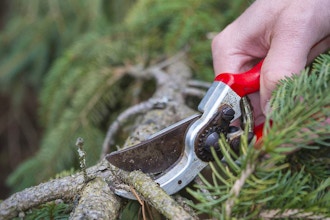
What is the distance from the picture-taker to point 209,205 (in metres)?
0.71

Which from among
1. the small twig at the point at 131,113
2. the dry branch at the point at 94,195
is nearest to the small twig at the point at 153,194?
the dry branch at the point at 94,195

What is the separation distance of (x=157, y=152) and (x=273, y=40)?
1.32 ft

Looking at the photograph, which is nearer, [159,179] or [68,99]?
[159,179]

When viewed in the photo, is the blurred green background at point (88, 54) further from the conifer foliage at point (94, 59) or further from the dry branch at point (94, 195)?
the dry branch at point (94, 195)

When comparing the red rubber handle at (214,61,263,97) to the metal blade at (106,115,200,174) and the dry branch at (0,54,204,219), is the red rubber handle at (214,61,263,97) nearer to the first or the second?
the metal blade at (106,115,200,174)

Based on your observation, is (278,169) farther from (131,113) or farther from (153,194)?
(131,113)

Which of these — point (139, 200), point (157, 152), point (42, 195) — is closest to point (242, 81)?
point (157, 152)

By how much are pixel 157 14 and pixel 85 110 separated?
20.5 inches

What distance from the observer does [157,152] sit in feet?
3.28

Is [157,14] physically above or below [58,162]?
above

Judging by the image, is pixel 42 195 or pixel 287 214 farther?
pixel 42 195

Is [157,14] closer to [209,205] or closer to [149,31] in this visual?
[149,31]

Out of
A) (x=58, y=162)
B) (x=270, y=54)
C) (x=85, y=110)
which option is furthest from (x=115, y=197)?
(x=85, y=110)

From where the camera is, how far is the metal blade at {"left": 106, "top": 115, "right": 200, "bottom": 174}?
37.5 inches
